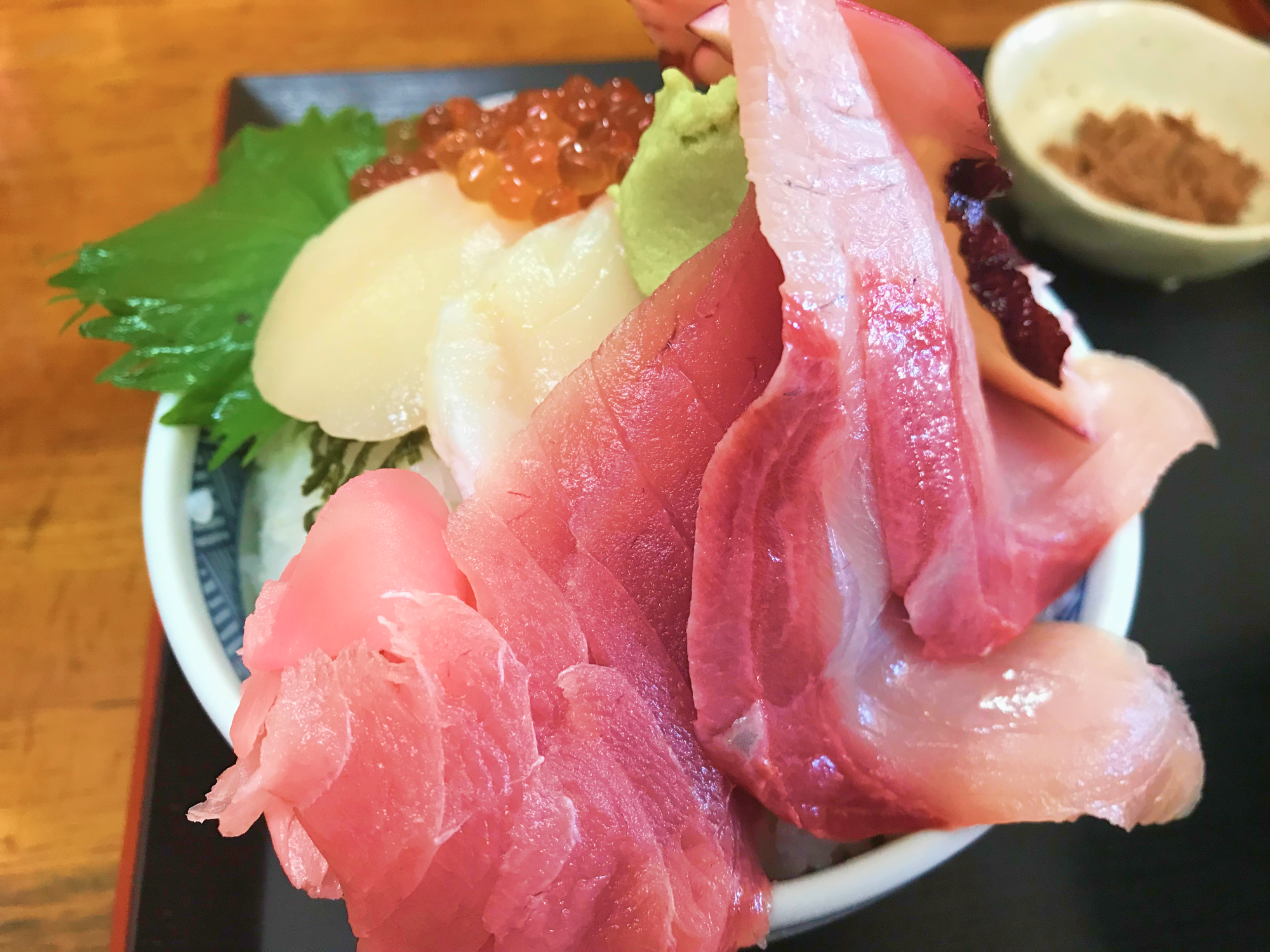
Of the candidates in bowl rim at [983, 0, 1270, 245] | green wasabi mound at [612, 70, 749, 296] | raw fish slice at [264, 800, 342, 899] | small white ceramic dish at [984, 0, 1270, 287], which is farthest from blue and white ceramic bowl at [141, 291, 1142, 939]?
small white ceramic dish at [984, 0, 1270, 287]

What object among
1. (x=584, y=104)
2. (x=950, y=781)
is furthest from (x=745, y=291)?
(x=584, y=104)

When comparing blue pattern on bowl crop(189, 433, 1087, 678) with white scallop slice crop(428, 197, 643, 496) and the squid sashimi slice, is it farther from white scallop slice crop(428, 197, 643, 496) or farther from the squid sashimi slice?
white scallop slice crop(428, 197, 643, 496)

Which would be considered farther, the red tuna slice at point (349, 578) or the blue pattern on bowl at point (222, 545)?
Answer: the blue pattern on bowl at point (222, 545)

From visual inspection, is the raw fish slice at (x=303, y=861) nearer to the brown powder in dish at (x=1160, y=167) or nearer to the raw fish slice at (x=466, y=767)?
the raw fish slice at (x=466, y=767)

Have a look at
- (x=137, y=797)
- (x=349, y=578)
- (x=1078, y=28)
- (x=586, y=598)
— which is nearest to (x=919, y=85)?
(x=586, y=598)

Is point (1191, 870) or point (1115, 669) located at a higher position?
point (1115, 669)

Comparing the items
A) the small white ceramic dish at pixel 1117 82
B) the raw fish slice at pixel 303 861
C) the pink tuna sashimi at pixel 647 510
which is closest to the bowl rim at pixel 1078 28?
the small white ceramic dish at pixel 1117 82

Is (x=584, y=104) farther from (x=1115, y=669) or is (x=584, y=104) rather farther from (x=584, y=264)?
(x=1115, y=669)

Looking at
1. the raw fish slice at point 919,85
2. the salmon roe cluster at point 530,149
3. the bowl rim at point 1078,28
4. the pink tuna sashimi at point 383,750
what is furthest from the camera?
the bowl rim at point 1078,28
